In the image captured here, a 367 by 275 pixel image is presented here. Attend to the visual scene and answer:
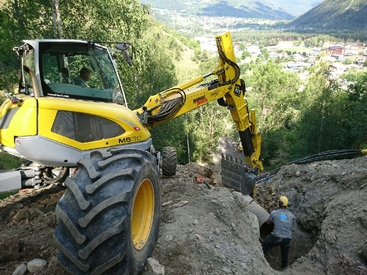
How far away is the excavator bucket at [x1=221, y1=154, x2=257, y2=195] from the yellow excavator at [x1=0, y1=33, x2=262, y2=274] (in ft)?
10.8

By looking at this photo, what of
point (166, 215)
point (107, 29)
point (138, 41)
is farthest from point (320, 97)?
point (166, 215)

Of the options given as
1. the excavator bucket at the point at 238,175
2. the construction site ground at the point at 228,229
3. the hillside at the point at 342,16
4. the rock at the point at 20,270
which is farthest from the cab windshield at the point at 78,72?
the hillside at the point at 342,16

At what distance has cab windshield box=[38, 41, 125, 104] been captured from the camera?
3807 mm

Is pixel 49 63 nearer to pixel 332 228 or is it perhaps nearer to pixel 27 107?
pixel 27 107

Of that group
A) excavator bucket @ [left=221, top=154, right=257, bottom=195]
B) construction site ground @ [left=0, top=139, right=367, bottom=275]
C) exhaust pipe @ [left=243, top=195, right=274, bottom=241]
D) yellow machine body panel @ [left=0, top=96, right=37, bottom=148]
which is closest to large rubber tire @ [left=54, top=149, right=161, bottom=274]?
construction site ground @ [left=0, top=139, right=367, bottom=275]

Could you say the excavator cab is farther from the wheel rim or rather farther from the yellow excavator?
the wheel rim

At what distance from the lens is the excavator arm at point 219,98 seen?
610 cm

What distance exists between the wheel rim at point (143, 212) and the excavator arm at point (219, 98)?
261cm

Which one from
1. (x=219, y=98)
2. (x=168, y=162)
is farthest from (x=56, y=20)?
(x=219, y=98)

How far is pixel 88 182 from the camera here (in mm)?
2498

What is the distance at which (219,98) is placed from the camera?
701 centimetres

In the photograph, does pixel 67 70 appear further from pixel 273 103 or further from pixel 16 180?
pixel 273 103

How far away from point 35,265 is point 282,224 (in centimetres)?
472

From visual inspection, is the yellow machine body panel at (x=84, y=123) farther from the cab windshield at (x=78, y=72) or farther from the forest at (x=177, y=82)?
the forest at (x=177, y=82)
